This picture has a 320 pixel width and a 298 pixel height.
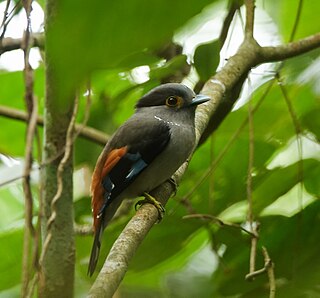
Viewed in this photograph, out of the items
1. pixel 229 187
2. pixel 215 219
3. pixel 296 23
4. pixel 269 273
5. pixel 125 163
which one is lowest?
pixel 269 273

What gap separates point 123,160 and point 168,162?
16 cm

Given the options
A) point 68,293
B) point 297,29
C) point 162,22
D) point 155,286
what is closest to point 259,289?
point 155,286

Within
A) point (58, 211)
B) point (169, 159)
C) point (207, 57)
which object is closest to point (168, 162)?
point (169, 159)

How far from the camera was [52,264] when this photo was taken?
6.30 feet

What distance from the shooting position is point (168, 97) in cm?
251

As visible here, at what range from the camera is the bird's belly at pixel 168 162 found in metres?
2.25

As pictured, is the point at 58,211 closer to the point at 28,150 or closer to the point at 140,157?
the point at 140,157

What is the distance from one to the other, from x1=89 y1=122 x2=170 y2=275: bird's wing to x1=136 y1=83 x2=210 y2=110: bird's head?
171mm

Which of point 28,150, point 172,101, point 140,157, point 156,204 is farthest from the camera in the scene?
point 172,101

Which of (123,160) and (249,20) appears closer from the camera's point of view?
(123,160)

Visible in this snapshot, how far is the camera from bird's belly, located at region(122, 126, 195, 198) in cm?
225

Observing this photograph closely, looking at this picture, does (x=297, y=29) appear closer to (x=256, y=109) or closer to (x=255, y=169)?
(x=256, y=109)

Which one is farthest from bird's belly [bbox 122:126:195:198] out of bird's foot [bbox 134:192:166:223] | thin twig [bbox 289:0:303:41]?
thin twig [bbox 289:0:303:41]

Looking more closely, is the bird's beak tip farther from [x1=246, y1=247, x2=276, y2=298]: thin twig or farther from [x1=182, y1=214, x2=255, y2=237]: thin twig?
[x1=246, y1=247, x2=276, y2=298]: thin twig
